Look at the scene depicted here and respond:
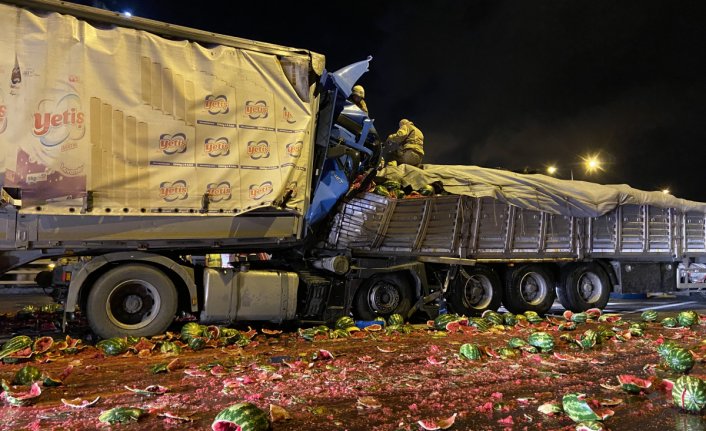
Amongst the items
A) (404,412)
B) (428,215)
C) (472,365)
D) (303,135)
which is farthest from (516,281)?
(404,412)

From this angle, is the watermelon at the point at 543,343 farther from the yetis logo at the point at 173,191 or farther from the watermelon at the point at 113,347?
the watermelon at the point at 113,347

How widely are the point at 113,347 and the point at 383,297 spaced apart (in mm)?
4629

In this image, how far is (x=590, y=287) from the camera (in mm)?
11070

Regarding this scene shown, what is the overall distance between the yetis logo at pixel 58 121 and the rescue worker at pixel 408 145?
635cm

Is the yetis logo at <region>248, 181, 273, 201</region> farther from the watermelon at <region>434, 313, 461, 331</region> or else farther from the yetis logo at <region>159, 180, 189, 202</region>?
the watermelon at <region>434, 313, 461, 331</region>

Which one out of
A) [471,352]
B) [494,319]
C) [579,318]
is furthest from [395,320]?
[579,318]

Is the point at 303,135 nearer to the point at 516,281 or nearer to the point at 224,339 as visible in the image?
the point at 224,339

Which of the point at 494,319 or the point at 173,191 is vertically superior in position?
the point at 173,191

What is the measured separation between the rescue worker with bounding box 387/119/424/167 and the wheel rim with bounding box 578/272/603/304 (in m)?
4.96

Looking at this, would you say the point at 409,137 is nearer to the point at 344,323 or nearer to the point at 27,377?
the point at 344,323

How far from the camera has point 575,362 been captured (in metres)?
5.71

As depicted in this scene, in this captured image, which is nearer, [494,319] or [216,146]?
[216,146]

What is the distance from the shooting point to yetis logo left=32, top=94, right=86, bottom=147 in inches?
227

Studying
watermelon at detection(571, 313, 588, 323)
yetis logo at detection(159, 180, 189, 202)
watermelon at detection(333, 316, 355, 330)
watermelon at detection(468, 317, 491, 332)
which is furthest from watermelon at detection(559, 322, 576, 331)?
yetis logo at detection(159, 180, 189, 202)
